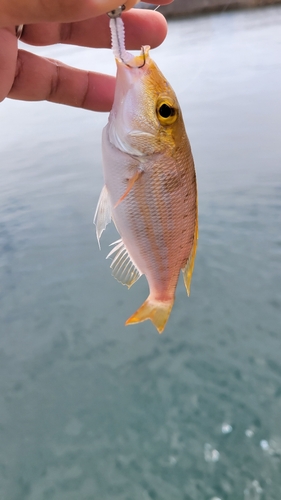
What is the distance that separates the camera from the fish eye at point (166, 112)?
108 centimetres

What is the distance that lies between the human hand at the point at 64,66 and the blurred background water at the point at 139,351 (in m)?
1.91

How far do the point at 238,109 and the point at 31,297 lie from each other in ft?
16.3

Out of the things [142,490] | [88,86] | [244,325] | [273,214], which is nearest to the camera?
[88,86]

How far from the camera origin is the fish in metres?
1.06

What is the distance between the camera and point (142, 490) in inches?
86.4

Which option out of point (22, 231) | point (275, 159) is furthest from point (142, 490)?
point (275, 159)

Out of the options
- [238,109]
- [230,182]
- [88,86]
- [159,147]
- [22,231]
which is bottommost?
[22,231]

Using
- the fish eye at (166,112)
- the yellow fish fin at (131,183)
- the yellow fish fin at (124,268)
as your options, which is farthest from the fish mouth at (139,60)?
the yellow fish fin at (124,268)

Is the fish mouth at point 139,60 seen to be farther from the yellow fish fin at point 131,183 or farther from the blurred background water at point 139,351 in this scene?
the blurred background water at point 139,351

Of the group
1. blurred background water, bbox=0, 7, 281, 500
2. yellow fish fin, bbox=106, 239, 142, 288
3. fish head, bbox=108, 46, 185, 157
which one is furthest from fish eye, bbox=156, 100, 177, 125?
blurred background water, bbox=0, 7, 281, 500

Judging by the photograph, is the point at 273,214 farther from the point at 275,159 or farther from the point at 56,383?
the point at 56,383

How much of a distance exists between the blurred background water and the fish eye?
195 centimetres

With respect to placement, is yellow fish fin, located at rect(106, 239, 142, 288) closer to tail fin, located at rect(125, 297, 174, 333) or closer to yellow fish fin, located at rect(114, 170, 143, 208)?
tail fin, located at rect(125, 297, 174, 333)

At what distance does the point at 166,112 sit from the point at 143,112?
6 centimetres
